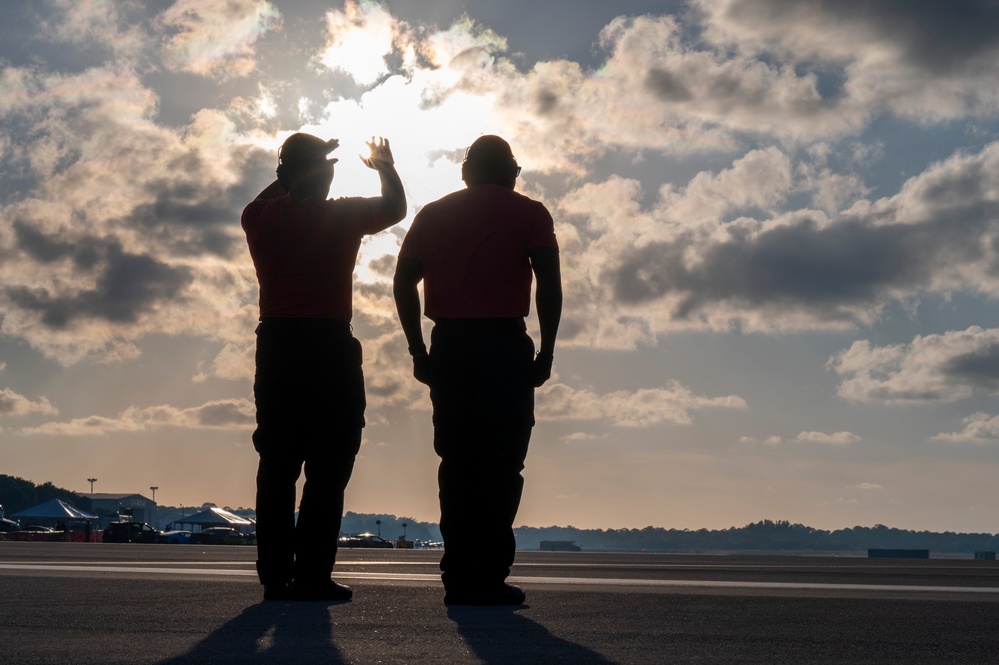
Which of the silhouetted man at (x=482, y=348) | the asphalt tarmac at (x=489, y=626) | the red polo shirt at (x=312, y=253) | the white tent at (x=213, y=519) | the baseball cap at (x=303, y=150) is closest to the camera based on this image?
the asphalt tarmac at (x=489, y=626)

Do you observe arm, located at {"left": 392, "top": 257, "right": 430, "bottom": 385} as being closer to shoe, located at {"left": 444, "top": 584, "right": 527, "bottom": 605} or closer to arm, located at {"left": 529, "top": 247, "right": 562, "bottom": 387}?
arm, located at {"left": 529, "top": 247, "right": 562, "bottom": 387}

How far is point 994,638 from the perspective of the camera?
3.68 metres

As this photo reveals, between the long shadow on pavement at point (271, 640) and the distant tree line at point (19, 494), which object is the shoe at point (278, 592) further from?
the distant tree line at point (19, 494)

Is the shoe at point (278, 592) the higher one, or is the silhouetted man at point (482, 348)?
the silhouetted man at point (482, 348)

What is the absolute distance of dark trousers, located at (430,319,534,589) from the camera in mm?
5371

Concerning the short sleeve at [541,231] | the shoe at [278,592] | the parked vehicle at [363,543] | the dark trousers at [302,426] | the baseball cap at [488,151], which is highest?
the baseball cap at [488,151]

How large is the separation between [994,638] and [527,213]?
9.32ft

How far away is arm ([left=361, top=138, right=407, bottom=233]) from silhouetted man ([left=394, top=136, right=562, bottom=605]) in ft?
0.71

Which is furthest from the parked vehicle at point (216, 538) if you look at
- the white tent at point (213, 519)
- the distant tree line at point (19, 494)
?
the distant tree line at point (19, 494)

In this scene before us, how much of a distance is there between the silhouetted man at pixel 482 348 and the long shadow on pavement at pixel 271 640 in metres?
1.07

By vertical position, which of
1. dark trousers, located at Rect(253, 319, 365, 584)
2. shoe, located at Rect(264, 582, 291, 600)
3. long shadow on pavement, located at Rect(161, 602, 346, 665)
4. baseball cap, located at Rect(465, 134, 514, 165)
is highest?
baseball cap, located at Rect(465, 134, 514, 165)

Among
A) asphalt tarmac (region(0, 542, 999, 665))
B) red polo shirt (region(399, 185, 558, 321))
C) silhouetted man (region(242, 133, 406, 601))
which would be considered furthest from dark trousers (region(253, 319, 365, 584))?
red polo shirt (region(399, 185, 558, 321))

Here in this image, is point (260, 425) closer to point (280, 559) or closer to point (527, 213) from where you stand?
point (280, 559)

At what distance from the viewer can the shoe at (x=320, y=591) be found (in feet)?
16.8
